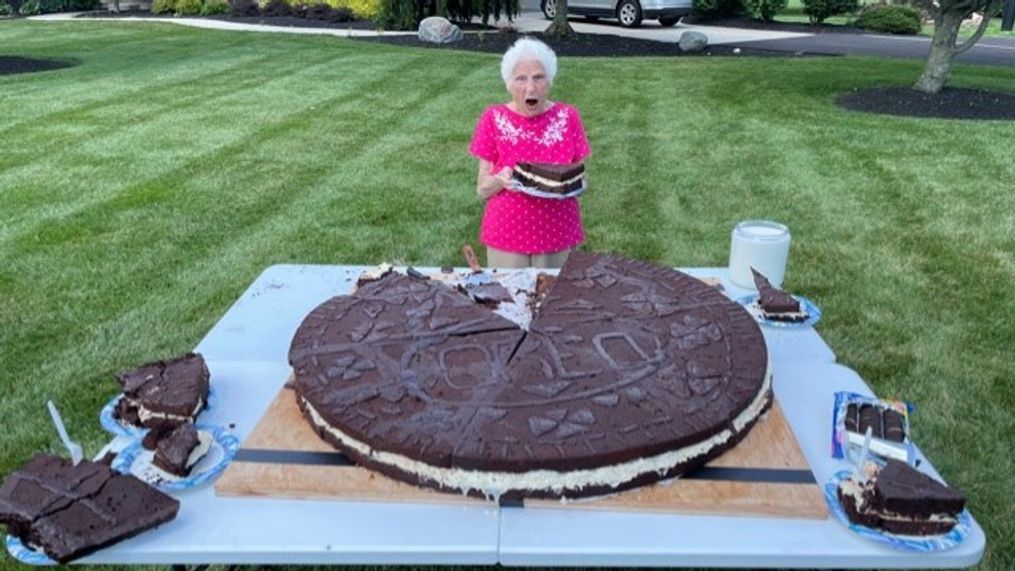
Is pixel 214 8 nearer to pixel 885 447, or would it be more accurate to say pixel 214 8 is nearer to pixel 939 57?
pixel 939 57

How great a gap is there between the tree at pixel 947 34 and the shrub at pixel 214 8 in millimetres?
19005

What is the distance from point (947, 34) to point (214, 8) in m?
19.5

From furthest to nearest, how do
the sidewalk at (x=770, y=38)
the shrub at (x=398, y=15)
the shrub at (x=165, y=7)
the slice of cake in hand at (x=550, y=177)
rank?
the shrub at (x=165, y=7)
the shrub at (x=398, y=15)
the sidewalk at (x=770, y=38)
the slice of cake in hand at (x=550, y=177)

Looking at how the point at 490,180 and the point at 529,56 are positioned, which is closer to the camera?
the point at 529,56

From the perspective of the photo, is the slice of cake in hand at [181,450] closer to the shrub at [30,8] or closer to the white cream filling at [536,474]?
the white cream filling at [536,474]

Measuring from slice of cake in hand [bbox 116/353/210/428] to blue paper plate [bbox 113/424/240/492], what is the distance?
0.08 metres

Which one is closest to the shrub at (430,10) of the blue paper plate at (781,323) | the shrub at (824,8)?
the shrub at (824,8)

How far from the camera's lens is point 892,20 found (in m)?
21.8

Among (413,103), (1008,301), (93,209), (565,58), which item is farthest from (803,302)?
(565,58)

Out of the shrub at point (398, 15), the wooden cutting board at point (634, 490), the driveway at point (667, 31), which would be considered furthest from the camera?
the shrub at point (398, 15)

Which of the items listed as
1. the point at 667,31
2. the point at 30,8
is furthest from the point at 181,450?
the point at 30,8

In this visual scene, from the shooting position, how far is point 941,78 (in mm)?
11078

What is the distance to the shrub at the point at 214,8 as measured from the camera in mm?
23359

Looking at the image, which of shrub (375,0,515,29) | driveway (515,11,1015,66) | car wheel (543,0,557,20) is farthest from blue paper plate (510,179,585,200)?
car wheel (543,0,557,20)
